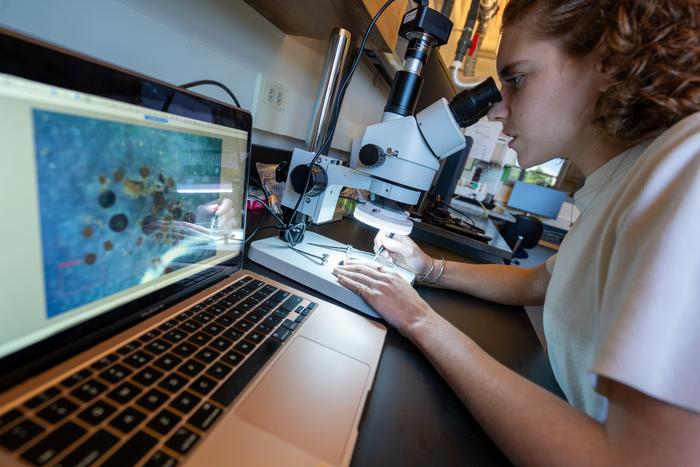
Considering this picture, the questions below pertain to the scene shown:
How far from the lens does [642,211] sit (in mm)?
327

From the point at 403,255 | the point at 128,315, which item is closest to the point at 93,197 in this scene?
the point at 128,315

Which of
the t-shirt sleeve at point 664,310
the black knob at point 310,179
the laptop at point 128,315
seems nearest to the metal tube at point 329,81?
the black knob at point 310,179

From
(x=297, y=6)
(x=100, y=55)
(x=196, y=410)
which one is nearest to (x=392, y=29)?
(x=297, y=6)

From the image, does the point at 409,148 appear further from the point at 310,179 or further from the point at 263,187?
the point at 263,187

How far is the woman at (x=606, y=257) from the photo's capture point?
0.27 meters

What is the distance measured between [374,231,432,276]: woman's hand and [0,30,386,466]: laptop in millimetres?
369

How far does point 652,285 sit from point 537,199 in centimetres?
380

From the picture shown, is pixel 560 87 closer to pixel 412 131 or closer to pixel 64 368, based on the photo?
pixel 412 131

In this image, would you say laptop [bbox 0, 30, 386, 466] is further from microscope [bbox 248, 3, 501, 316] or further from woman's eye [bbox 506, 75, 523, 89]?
woman's eye [bbox 506, 75, 523, 89]

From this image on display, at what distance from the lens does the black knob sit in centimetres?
62

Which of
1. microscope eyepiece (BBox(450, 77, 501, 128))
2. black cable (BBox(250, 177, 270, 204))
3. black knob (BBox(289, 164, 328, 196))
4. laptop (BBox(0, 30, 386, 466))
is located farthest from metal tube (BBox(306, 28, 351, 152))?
laptop (BBox(0, 30, 386, 466))

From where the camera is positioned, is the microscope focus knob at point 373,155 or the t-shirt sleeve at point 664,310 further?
the microscope focus knob at point 373,155

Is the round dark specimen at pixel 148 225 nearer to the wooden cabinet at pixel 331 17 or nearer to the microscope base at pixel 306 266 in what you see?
the microscope base at pixel 306 266

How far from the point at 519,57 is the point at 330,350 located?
0.59 meters
